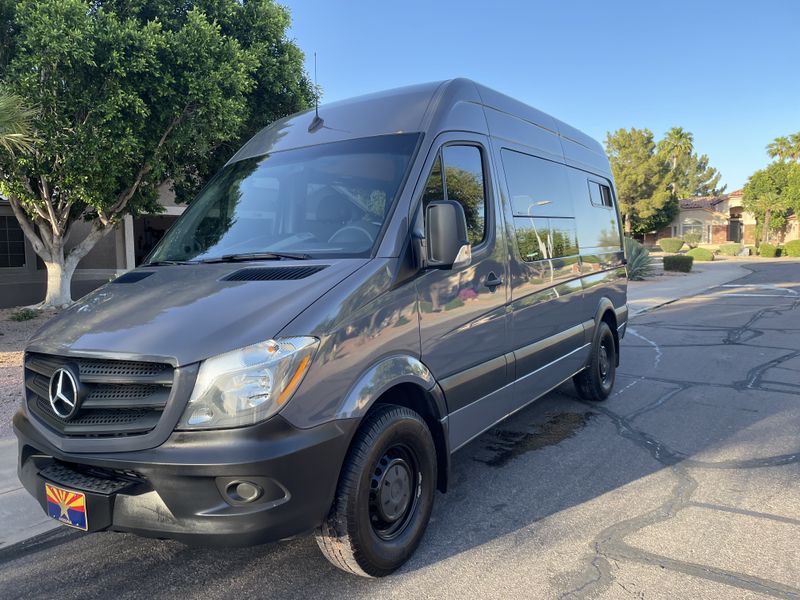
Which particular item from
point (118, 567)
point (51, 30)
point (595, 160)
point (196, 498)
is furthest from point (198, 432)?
point (51, 30)

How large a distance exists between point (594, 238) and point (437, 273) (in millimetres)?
3292

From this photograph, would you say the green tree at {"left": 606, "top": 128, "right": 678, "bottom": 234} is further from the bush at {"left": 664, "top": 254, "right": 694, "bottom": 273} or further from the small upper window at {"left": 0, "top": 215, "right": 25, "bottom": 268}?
the small upper window at {"left": 0, "top": 215, "right": 25, "bottom": 268}

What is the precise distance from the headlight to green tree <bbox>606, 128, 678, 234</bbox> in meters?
48.6

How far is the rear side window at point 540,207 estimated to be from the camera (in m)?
4.35

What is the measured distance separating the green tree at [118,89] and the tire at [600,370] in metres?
8.14

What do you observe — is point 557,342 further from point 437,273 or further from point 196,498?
point 196,498

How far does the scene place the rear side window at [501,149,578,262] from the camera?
435 centimetres

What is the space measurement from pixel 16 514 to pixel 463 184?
3539 mm

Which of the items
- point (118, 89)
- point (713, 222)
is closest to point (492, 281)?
point (118, 89)

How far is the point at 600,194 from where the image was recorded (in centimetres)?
654

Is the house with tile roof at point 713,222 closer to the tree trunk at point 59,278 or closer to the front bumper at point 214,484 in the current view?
the tree trunk at point 59,278

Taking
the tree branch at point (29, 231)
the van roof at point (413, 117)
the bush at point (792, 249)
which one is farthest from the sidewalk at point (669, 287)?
the bush at point (792, 249)

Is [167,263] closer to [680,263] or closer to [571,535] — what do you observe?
[571,535]

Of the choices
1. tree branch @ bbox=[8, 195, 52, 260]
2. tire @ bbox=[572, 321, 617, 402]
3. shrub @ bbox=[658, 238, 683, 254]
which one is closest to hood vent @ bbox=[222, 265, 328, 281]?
tire @ bbox=[572, 321, 617, 402]
